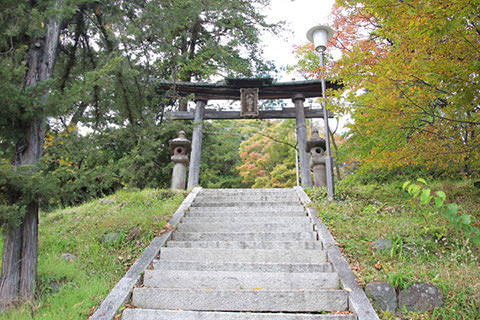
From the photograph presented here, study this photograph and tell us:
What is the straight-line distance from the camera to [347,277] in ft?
11.6

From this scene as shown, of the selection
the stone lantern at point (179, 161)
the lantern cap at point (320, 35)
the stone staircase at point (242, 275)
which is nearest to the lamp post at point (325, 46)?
the lantern cap at point (320, 35)

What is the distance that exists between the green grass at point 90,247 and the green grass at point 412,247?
9.90 feet

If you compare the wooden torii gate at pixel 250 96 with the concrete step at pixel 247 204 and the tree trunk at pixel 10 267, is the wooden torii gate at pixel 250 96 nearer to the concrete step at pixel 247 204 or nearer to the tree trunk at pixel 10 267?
the concrete step at pixel 247 204

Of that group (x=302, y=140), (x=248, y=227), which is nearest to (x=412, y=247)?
(x=248, y=227)

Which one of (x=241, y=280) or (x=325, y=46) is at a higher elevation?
(x=325, y=46)

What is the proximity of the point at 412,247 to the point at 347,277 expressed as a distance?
1259 millimetres

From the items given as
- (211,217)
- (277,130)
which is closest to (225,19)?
(277,130)

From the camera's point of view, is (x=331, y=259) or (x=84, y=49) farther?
(x=84, y=49)

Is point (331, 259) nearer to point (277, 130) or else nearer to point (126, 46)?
point (126, 46)

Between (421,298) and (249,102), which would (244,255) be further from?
(249,102)

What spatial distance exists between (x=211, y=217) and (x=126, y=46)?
11.1ft

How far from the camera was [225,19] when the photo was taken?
1336 cm

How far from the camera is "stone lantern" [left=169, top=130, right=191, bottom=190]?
897 cm

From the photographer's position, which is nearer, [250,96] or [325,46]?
[325,46]
